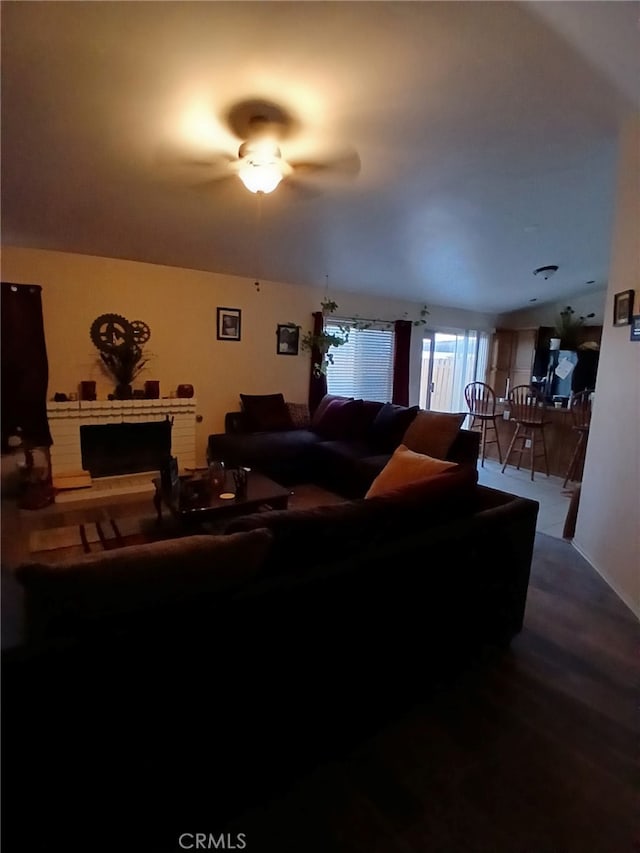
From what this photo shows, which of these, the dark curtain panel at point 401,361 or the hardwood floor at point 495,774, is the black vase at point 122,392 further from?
the hardwood floor at point 495,774

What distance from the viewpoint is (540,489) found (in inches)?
179

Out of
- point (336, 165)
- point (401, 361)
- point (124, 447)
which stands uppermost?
point (336, 165)

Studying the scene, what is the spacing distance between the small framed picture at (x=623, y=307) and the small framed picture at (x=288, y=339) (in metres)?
3.42

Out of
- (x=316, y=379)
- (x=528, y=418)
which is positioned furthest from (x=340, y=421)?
(x=528, y=418)

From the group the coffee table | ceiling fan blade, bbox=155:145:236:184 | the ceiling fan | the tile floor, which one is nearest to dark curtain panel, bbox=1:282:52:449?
the coffee table

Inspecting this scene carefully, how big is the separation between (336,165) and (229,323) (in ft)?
7.77

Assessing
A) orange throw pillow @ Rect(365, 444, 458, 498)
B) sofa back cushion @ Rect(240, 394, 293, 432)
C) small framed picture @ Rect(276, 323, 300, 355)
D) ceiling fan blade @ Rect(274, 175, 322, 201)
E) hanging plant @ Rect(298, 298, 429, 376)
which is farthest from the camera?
hanging plant @ Rect(298, 298, 429, 376)

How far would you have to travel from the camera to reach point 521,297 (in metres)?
6.30

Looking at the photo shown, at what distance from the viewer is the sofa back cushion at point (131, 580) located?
0.96 metres

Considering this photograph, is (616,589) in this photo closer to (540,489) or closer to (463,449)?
(463,449)

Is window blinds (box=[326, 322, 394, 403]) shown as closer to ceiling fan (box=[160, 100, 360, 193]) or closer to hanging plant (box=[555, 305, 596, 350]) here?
hanging plant (box=[555, 305, 596, 350])

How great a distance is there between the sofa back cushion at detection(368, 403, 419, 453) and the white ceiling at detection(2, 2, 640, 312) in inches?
65.3

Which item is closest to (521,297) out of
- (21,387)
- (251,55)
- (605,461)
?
(605,461)

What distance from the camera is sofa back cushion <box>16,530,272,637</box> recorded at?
96 cm
